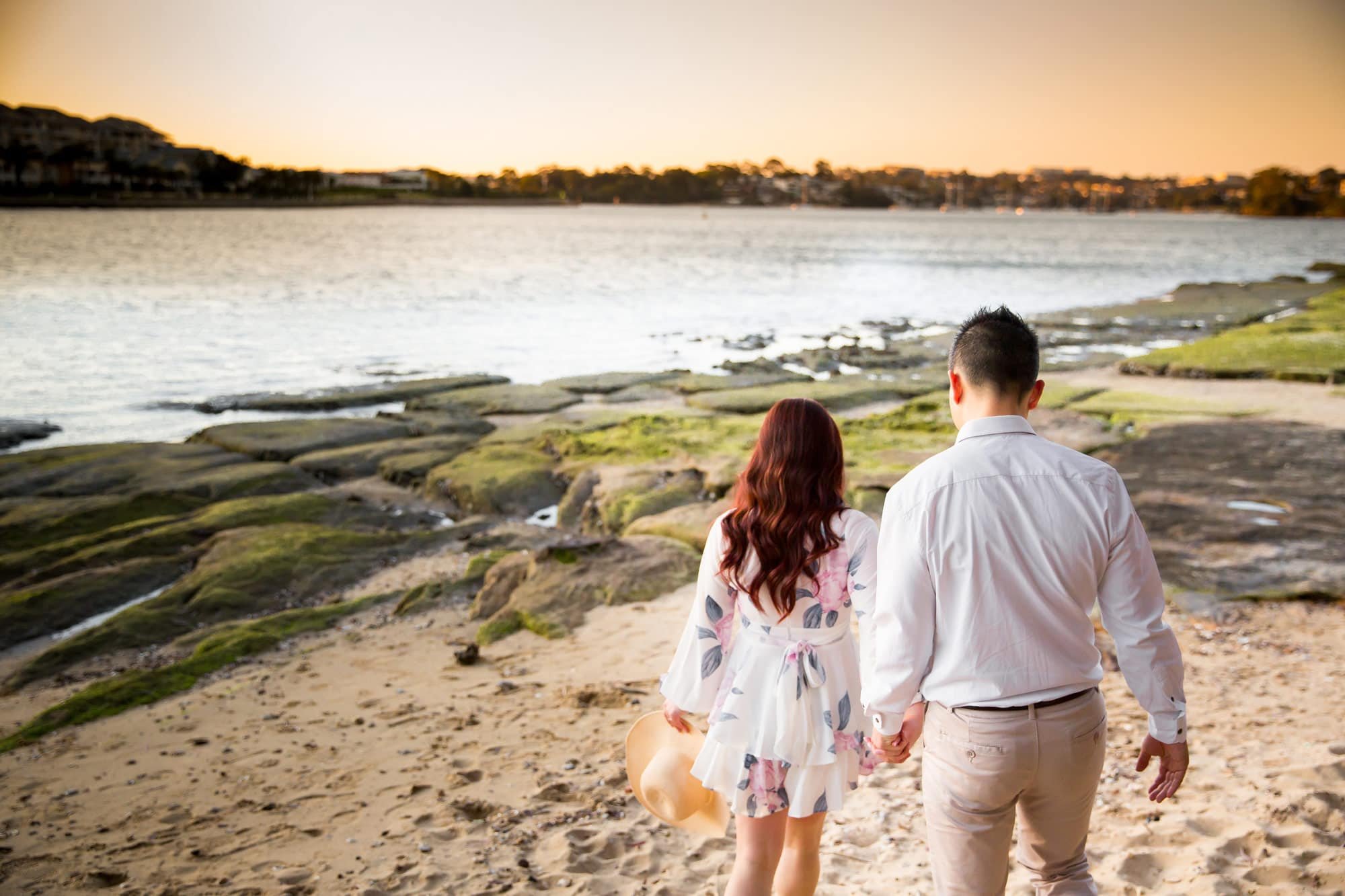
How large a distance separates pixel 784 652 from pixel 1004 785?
89cm

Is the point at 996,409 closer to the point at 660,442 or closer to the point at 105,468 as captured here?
the point at 660,442

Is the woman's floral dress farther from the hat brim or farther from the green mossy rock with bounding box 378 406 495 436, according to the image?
the green mossy rock with bounding box 378 406 495 436

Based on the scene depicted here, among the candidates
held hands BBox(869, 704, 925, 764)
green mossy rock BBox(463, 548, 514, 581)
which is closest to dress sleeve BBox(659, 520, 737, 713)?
held hands BBox(869, 704, 925, 764)

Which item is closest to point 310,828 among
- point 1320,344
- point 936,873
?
point 936,873

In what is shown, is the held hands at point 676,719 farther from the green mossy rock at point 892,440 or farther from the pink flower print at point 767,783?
the green mossy rock at point 892,440

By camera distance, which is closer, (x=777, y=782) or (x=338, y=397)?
(x=777, y=782)

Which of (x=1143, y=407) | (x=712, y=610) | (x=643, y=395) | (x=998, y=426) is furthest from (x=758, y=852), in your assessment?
(x=643, y=395)

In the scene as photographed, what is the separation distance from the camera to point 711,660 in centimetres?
322

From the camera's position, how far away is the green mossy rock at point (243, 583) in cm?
764

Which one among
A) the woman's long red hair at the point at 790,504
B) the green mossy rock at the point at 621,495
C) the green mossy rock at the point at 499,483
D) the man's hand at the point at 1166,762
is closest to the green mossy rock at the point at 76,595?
the green mossy rock at the point at 499,483

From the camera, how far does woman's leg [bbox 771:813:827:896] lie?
3.18 meters

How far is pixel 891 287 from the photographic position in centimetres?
4841

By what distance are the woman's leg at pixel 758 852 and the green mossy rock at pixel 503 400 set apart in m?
13.5

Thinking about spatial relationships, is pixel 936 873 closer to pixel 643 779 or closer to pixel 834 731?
pixel 834 731
